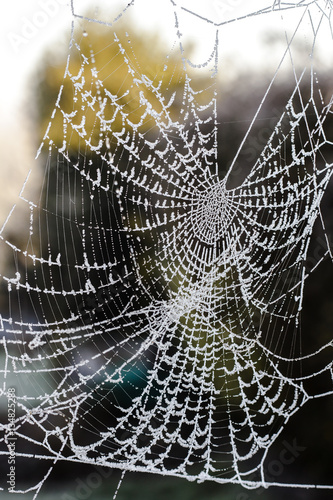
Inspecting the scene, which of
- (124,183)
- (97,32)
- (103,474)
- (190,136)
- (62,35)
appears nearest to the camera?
(62,35)

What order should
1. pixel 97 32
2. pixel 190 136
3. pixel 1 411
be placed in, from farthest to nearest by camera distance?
1. pixel 1 411
2. pixel 190 136
3. pixel 97 32

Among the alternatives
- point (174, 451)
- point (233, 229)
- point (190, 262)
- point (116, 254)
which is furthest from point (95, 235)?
point (174, 451)

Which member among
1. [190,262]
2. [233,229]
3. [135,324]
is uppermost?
[233,229]

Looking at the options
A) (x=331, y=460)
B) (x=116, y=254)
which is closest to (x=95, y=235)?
(x=116, y=254)

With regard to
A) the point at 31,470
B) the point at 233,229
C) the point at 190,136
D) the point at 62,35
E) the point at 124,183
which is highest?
the point at 62,35

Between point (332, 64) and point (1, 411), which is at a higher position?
point (332, 64)

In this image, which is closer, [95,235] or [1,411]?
[95,235]

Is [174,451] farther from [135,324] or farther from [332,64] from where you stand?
[332,64]

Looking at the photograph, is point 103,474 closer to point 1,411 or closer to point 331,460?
point 1,411

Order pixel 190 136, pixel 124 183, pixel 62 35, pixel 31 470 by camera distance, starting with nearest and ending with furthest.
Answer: pixel 62 35, pixel 124 183, pixel 190 136, pixel 31 470
